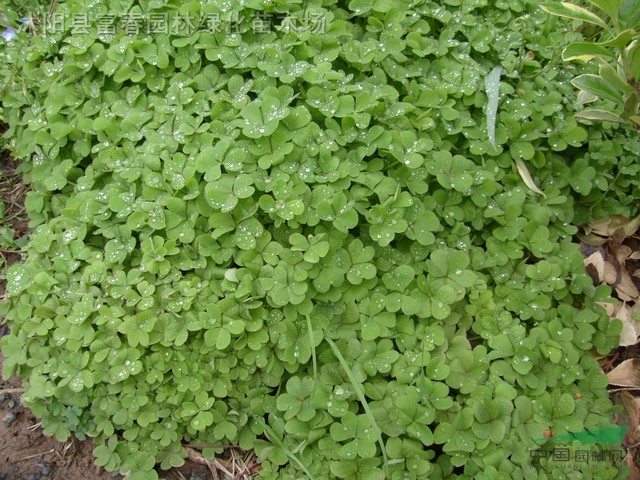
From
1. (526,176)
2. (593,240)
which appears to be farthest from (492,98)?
(593,240)

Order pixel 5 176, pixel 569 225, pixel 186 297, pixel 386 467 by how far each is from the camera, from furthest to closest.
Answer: pixel 5 176 < pixel 569 225 < pixel 186 297 < pixel 386 467

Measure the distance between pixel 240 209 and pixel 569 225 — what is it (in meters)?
1.63

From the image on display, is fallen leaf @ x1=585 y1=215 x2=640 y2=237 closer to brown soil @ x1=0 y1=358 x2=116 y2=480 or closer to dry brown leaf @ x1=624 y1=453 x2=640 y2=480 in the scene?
dry brown leaf @ x1=624 y1=453 x2=640 y2=480

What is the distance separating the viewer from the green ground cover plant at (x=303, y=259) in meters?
2.28

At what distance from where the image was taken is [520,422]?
7.41 feet

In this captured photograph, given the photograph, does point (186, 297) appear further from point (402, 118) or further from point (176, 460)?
point (402, 118)

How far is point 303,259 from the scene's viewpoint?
7.65ft

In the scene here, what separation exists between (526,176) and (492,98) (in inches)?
16.0

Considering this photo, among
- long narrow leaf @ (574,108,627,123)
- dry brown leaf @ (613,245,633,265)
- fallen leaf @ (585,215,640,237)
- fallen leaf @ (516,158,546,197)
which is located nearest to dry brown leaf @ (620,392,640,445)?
dry brown leaf @ (613,245,633,265)

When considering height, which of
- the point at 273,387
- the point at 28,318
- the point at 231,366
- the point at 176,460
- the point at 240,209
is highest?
the point at 240,209

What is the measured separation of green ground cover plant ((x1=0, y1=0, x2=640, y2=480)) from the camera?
2.28 m

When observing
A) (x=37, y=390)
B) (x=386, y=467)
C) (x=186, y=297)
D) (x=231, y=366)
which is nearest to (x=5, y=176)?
(x=37, y=390)

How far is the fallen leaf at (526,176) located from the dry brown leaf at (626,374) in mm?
870

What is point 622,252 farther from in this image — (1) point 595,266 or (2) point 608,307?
(2) point 608,307
